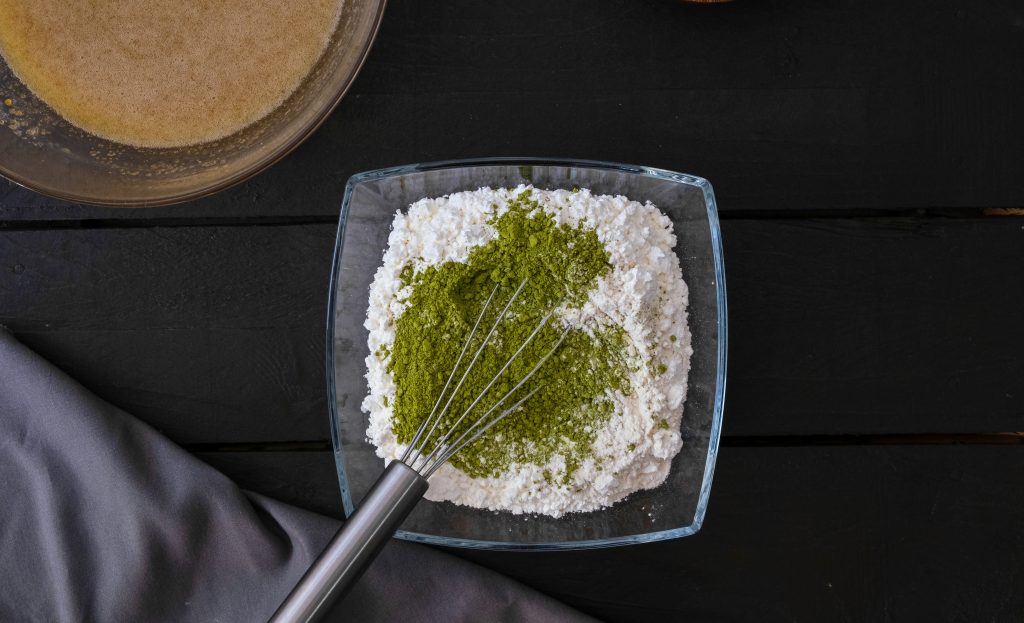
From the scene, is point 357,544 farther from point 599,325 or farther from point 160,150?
point 160,150

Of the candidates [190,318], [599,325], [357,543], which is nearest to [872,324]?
[599,325]

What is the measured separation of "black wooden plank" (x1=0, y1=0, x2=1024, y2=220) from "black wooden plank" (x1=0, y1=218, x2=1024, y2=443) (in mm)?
50

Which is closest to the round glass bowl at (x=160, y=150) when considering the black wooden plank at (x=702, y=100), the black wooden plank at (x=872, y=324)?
the black wooden plank at (x=702, y=100)

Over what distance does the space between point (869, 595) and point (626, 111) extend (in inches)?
28.4

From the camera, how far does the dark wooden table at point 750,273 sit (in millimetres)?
989

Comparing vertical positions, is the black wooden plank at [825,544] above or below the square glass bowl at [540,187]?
below

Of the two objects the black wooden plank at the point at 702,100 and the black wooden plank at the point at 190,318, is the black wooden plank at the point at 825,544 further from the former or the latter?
the black wooden plank at the point at 702,100

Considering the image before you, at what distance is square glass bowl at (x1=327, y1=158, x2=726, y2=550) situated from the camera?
92 centimetres

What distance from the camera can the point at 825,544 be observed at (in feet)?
3.32

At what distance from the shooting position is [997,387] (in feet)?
3.32

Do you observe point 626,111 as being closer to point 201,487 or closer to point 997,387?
point 997,387

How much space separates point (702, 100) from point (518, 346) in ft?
1.38

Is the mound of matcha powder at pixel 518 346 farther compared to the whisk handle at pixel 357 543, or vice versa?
the mound of matcha powder at pixel 518 346

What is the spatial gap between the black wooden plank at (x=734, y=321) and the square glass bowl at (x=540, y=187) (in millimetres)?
89
